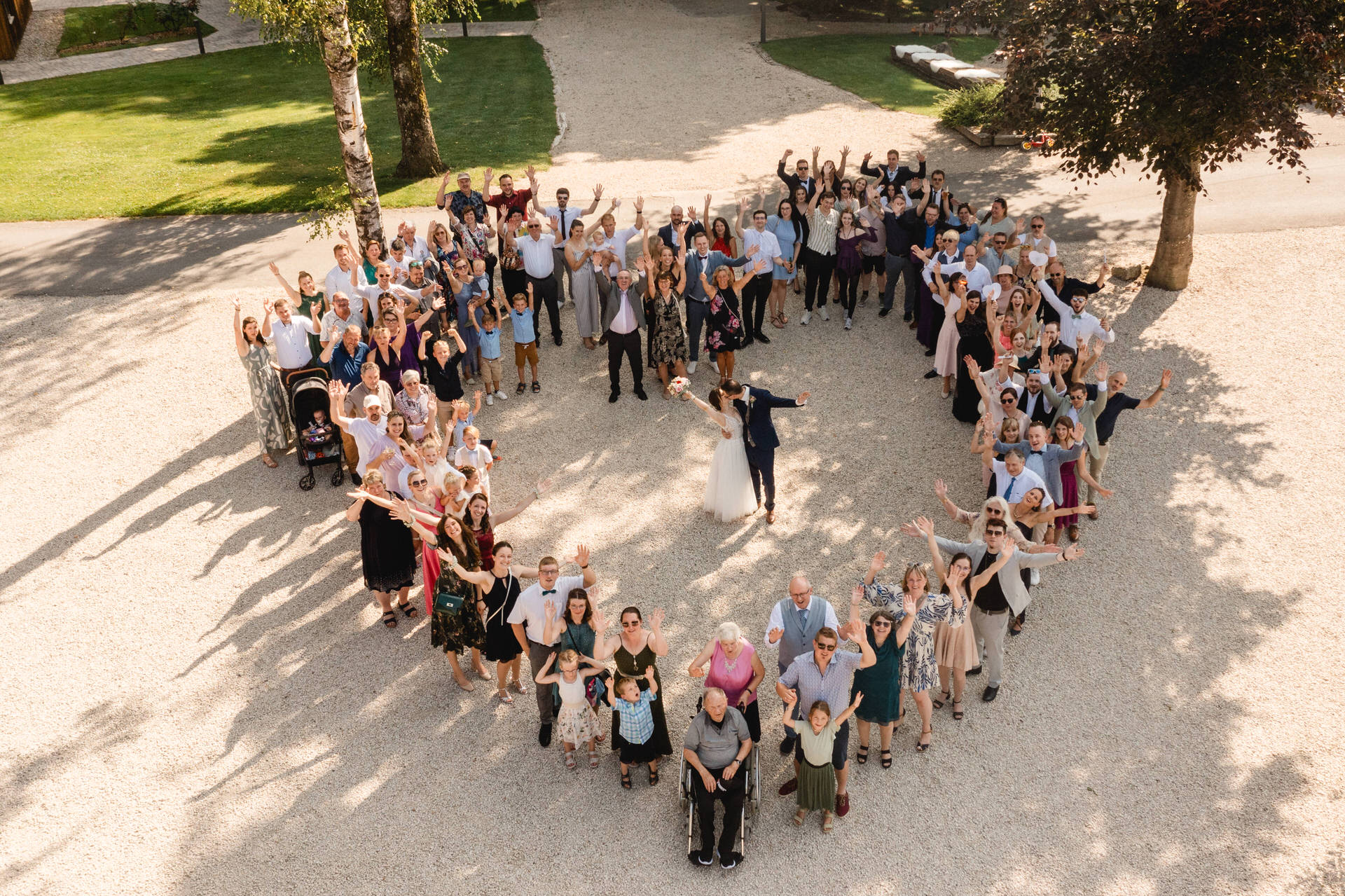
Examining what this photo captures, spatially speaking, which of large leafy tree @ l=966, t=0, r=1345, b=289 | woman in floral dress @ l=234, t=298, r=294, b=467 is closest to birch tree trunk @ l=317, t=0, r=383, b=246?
woman in floral dress @ l=234, t=298, r=294, b=467

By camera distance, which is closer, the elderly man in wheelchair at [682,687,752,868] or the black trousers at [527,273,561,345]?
the elderly man in wheelchair at [682,687,752,868]

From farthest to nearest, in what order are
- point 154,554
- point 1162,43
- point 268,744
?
point 1162,43
point 154,554
point 268,744

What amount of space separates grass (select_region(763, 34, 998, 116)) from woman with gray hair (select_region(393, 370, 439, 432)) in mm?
17306

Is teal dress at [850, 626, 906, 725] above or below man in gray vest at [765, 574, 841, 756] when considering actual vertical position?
below

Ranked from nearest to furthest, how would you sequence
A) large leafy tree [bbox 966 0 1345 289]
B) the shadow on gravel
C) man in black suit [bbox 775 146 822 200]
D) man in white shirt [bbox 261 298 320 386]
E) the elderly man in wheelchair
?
1. the elderly man in wheelchair
2. the shadow on gravel
3. man in white shirt [bbox 261 298 320 386]
4. large leafy tree [bbox 966 0 1345 289]
5. man in black suit [bbox 775 146 822 200]

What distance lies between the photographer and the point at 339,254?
1239 cm

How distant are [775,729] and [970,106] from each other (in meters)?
17.8

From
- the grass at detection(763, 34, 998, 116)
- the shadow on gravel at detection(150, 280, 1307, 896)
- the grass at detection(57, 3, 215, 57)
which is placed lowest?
the shadow on gravel at detection(150, 280, 1307, 896)

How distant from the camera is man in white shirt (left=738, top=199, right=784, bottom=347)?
1373 cm

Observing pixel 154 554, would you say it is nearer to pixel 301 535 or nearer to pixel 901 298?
pixel 301 535

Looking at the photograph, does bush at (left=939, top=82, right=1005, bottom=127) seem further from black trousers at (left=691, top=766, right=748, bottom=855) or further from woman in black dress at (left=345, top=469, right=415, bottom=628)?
black trousers at (left=691, top=766, right=748, bottom=855)

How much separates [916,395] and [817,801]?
683 cm

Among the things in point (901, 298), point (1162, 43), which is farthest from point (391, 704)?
point (1162, 43)

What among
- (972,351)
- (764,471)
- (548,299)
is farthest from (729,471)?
(548,299)
